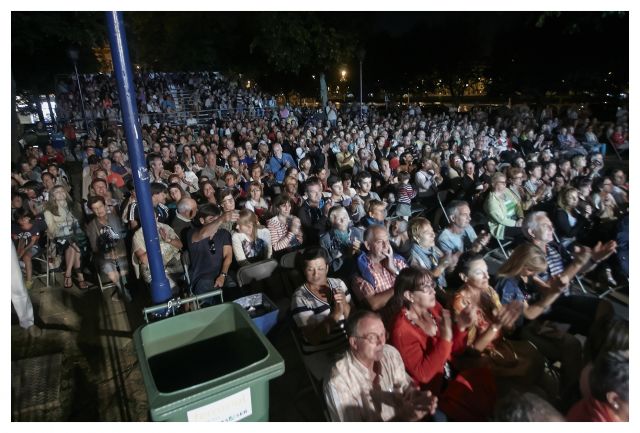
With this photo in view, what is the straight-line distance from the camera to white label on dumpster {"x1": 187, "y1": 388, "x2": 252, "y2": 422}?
1768 millimetres

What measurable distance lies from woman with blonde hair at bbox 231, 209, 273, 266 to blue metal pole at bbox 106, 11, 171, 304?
39.0 inches

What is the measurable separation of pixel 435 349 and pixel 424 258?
4.54 feet

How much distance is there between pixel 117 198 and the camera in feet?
17.9

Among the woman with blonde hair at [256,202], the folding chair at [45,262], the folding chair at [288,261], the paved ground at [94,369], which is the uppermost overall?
the woman with blonde hair at [256,202]

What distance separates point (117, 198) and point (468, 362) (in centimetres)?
509

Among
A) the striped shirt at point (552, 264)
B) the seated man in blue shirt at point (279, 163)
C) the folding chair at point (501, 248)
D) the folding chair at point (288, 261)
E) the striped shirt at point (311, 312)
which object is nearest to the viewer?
the striped shirt at point (311, 312)

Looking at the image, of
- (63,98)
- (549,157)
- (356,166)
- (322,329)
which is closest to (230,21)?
(322,329)

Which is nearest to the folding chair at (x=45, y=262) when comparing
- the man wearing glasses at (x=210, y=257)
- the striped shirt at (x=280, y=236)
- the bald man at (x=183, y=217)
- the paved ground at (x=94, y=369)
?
the paved ground at (x=94, y=369)

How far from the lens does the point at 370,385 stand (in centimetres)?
209

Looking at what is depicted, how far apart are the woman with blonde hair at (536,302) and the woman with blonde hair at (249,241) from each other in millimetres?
2301

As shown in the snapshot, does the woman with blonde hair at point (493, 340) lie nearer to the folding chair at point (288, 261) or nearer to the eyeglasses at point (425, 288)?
the eyeglasses at point (425, 288)

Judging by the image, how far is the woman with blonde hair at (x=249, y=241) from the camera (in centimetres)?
386

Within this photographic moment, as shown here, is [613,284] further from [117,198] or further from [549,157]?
[117,198]

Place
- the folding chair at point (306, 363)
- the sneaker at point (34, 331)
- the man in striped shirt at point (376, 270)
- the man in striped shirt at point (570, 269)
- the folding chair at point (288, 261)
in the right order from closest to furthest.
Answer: the folding chair at point (306, 363), the man in striped shirt at point (570, 269), the man in striped shirt at point (376, 270), the folding chair at point (288, 261), the sneaker at point (34, 331)
